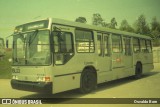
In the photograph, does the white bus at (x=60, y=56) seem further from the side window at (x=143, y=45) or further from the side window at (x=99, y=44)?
the side window at (x=143, y=45)

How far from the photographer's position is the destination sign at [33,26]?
341 inches

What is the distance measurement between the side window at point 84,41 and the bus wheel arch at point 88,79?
778mm

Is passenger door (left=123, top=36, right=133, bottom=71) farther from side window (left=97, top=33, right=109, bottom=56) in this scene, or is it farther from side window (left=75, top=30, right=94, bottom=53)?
side window (left=75, top=30, right=94, bottom=53)

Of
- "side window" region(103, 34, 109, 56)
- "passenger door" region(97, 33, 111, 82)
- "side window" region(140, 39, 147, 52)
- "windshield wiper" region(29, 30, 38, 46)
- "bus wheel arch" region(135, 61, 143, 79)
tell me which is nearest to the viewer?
"windshield wiper" region(29, 30, 38, 46)

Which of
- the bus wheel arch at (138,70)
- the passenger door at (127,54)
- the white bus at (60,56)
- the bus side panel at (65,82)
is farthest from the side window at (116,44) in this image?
the bus side panel at (65,82)

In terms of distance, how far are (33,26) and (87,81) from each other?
3.10 meters

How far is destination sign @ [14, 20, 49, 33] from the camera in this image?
8.66 metres

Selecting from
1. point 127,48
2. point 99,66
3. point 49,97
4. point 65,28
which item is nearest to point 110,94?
point 99,66

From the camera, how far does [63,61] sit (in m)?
8.88

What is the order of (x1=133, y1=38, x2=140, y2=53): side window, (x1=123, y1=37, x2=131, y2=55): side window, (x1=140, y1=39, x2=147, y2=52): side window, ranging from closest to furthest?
(x1=123, y1=37, x2=131, y2=55): side window
(x1=133, y1=38, x2=140, y2=53): side window
(x1=140, y1=39, x2=147, y2=52): side window

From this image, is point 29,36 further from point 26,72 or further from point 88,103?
point 88,103

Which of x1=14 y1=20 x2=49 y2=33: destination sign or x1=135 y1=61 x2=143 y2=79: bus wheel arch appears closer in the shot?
x1=14 y1=20 x2=49 y2=33: destination sign

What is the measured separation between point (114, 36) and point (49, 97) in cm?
483

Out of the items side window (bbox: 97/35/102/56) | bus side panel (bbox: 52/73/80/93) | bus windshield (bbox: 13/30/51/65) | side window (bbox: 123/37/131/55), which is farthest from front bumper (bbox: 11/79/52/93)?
side window (bbox: 123/37/131/55)
